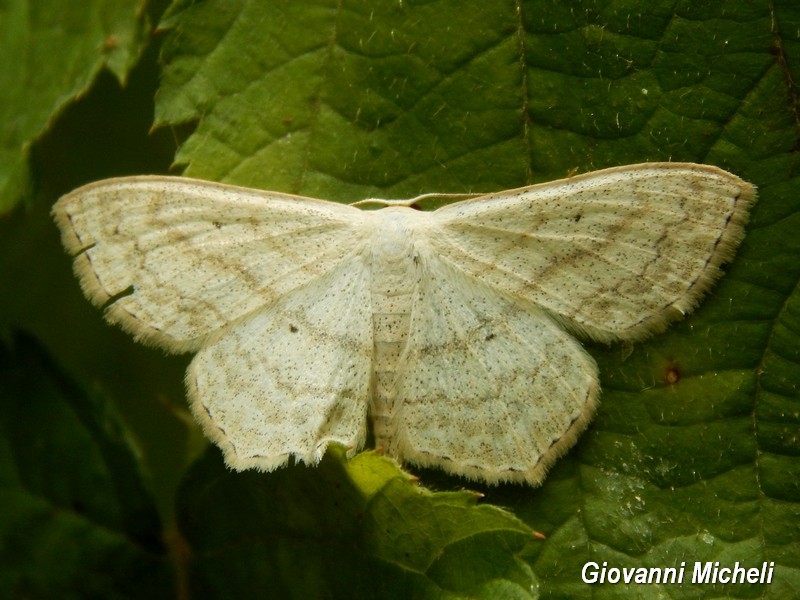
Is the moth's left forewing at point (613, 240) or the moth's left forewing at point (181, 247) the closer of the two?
the moth's left forewing at point (613, 240)

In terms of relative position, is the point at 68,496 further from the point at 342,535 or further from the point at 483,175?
the point at 483,175

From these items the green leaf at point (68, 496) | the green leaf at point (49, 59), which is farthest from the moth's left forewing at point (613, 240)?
the green leaf at point (68, 496)

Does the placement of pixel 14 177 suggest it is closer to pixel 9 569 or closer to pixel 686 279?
pixel 9 569

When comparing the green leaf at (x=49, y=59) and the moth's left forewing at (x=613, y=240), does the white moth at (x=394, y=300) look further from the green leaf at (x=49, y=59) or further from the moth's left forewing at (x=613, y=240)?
the green leaf at (x=49, y=59)

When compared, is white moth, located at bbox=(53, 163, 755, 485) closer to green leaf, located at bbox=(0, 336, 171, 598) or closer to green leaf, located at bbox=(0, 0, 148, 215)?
green leaf, located at bbox=(0, 0, 148, 215)

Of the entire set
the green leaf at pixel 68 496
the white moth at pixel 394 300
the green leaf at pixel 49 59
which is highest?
the green leaf at pixel 49 59

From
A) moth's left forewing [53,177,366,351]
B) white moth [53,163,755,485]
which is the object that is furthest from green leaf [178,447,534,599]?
moth's left forewing [53,177,366,351]

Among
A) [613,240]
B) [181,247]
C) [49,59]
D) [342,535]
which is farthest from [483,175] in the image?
[49,59]

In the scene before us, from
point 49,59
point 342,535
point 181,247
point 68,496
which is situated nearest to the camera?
point 342,535
